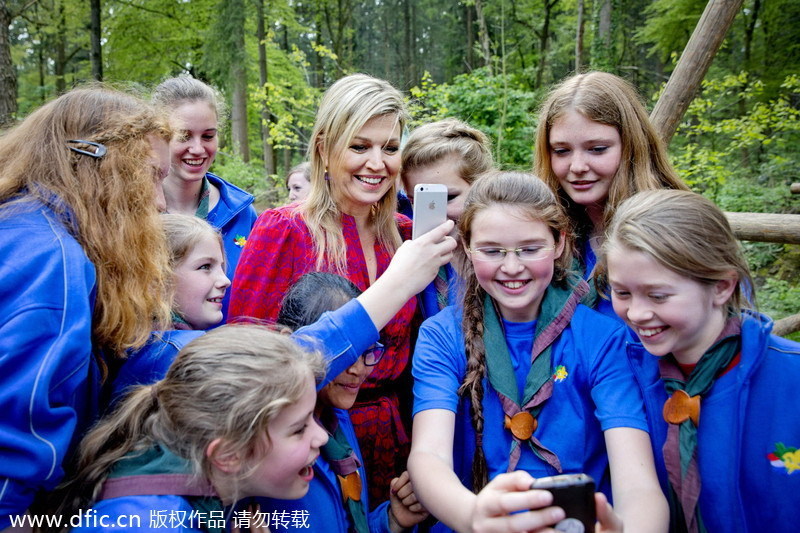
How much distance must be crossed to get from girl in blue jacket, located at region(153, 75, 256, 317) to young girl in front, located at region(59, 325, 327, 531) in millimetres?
1580

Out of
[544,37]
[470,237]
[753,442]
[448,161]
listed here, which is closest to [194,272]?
[470,237]

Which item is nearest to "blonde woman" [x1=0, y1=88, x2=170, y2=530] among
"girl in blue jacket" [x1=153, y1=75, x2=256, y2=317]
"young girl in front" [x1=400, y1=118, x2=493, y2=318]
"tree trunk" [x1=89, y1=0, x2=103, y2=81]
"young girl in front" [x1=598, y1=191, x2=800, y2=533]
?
"young girl in front" [x1=400, y1=118, x2=493, y2=318]

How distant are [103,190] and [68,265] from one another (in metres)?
0.30

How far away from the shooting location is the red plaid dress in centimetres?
218

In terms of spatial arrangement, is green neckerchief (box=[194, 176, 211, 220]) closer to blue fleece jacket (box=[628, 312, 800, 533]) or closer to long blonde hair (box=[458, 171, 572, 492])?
long blonde hair (box=[458, 171, 572, 492])

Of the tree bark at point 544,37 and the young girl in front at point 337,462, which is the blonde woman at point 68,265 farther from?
the tree bark at point 544,37

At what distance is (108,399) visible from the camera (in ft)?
5.52

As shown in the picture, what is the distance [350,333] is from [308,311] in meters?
0.26

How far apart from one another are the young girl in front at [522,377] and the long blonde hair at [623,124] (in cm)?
37

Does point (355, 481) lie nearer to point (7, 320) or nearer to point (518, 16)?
point (7, 320)

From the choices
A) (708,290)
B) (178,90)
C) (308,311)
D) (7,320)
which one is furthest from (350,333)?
(178,90)

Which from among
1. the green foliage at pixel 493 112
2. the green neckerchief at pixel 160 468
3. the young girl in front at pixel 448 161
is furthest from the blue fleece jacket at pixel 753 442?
the green foliage at pixel 493 112

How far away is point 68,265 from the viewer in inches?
52.1

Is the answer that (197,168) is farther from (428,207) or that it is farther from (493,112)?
(493,112)
